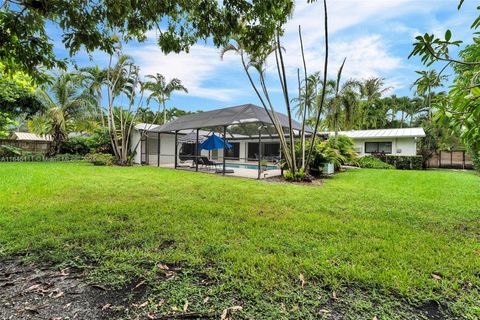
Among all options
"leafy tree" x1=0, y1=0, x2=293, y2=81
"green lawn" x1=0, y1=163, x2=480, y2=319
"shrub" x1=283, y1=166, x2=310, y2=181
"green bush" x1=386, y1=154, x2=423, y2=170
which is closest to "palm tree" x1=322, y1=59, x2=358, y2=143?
"green bush" x1=386, y1=154, x2=423, y2=170

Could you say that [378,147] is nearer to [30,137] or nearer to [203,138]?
[203,138]

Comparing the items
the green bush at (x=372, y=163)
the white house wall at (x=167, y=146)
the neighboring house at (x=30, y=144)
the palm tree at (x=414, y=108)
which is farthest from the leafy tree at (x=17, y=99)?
the palm tree at (x=414, y=108)

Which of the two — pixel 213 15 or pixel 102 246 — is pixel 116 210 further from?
pixel 213 15

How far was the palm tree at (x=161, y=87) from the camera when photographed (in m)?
16.1

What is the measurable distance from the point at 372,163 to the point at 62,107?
24825 millimetres

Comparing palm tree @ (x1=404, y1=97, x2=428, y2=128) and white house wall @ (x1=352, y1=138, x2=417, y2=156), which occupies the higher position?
palm tree @ (x1=404, y1=97, x2=428, y2=128)

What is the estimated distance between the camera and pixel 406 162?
18781 millimetres

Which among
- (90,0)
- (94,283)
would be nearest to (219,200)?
(94,283)

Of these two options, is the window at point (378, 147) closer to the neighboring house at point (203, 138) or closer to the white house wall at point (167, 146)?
Result: the neighboring house at point (203, 138)

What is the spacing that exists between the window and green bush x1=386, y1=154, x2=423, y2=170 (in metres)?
1.83

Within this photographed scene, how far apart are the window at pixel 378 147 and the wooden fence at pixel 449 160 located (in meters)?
3.30

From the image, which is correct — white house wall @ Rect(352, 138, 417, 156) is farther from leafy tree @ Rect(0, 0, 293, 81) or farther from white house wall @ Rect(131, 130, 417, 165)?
leafy tree @ Rect(0, 0, 293, 81)

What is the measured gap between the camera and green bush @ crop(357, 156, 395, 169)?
1838 cm

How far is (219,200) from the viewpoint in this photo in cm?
638
